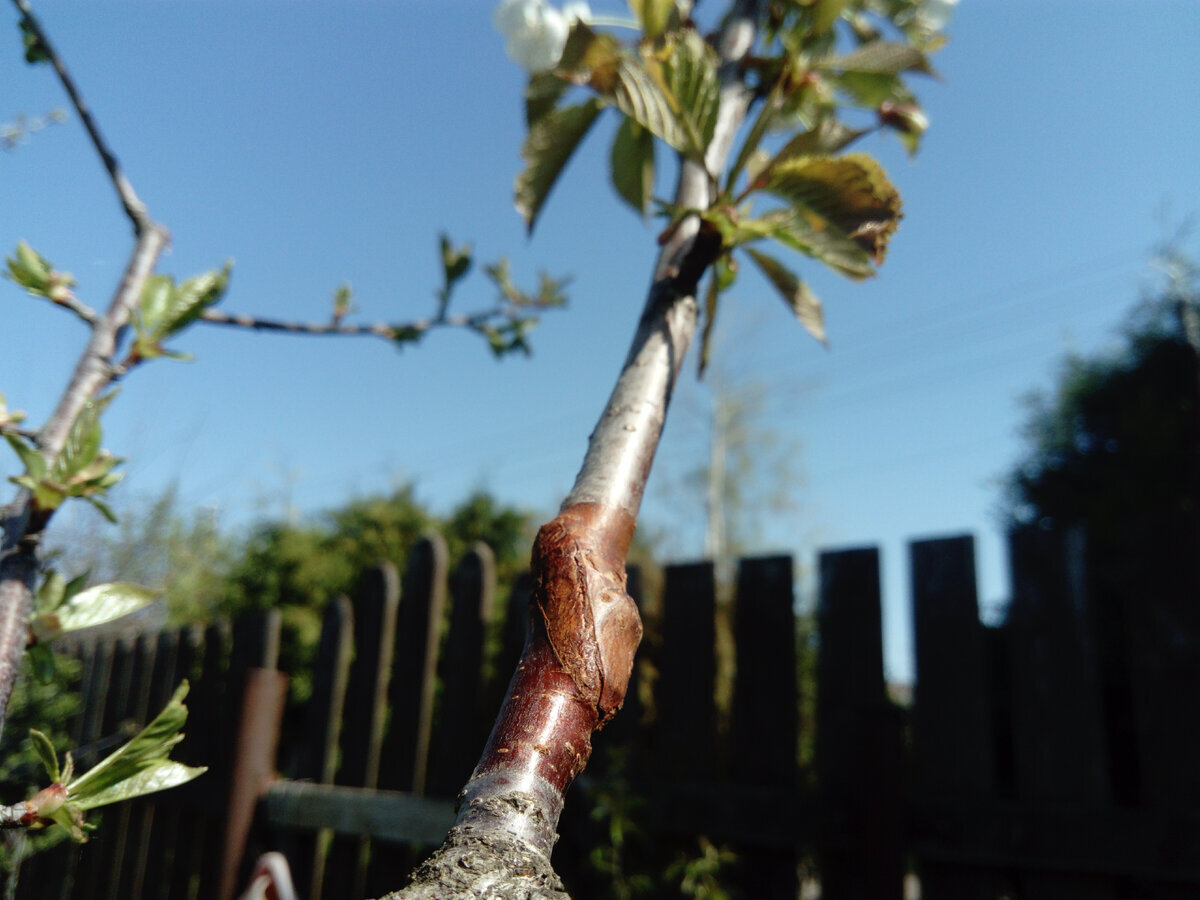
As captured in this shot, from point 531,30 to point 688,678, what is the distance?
1502 mm

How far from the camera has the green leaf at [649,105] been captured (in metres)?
0.52

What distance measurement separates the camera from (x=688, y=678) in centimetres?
192

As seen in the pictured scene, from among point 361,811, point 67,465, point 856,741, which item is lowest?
point 361,811

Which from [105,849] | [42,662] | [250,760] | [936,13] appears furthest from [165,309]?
[105,849]

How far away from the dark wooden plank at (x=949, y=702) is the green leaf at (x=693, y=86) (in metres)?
1.41

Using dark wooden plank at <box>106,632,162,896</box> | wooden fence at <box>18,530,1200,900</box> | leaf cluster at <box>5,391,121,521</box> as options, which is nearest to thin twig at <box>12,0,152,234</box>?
leaf cluster at <box>5,391,121,521</box>

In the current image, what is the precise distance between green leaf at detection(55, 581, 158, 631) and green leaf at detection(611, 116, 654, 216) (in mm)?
529

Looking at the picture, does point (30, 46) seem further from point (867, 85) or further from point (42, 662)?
point (867, 85)

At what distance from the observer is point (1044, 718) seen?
1.55 m

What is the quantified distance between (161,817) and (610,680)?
2767mm

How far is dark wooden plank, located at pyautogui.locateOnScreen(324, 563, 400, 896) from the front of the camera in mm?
2086

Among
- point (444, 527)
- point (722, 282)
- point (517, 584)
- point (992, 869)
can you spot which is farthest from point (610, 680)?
point (444, 527)

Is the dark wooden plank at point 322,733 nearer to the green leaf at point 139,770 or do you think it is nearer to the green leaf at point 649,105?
the green leaf at point 139,770

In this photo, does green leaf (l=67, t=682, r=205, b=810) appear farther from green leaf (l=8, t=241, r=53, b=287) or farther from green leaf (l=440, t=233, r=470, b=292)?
green leaf (l=440, t=233, r=470, b=292)
